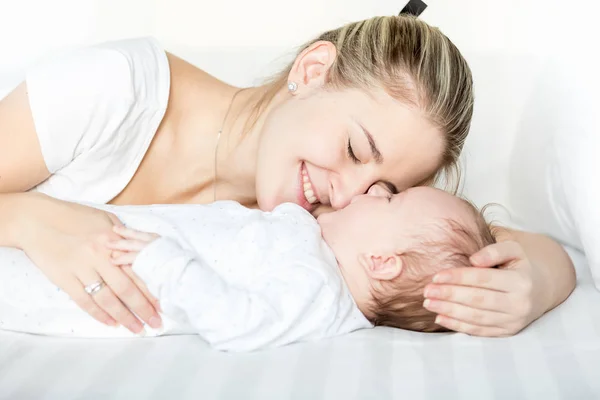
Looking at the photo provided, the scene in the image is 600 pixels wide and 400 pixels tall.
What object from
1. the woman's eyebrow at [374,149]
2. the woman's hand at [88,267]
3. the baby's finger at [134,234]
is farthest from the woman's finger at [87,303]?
the woman's eyebrow at [374,149]

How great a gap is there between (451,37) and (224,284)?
1.19m

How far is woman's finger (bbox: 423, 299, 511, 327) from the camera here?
1396 mm

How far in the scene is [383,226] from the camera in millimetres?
1482

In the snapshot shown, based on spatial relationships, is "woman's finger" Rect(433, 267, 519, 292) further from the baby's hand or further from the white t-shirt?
the white t-shirt

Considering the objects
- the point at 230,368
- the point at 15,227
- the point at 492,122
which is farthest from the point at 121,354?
the point at 492,122

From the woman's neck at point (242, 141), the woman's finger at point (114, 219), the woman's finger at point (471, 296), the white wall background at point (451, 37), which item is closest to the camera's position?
the woman's finger at point (471, 296)

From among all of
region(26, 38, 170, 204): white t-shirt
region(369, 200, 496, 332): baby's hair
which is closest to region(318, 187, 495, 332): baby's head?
region(369, 200, 496, 332): baby's hair

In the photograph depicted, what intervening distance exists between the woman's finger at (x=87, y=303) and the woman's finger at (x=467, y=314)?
0.50 meters

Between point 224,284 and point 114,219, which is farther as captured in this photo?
point 114,219

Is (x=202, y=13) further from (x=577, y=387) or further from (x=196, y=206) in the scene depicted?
(x=577, y=387)

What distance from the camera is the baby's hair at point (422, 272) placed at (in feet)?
4.72

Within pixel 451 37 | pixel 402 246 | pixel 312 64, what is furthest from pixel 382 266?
pixel 451 37

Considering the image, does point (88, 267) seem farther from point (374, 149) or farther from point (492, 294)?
point (492, 294)

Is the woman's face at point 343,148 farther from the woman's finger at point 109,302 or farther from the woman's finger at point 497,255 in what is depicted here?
the woman's finger at point 109,302
